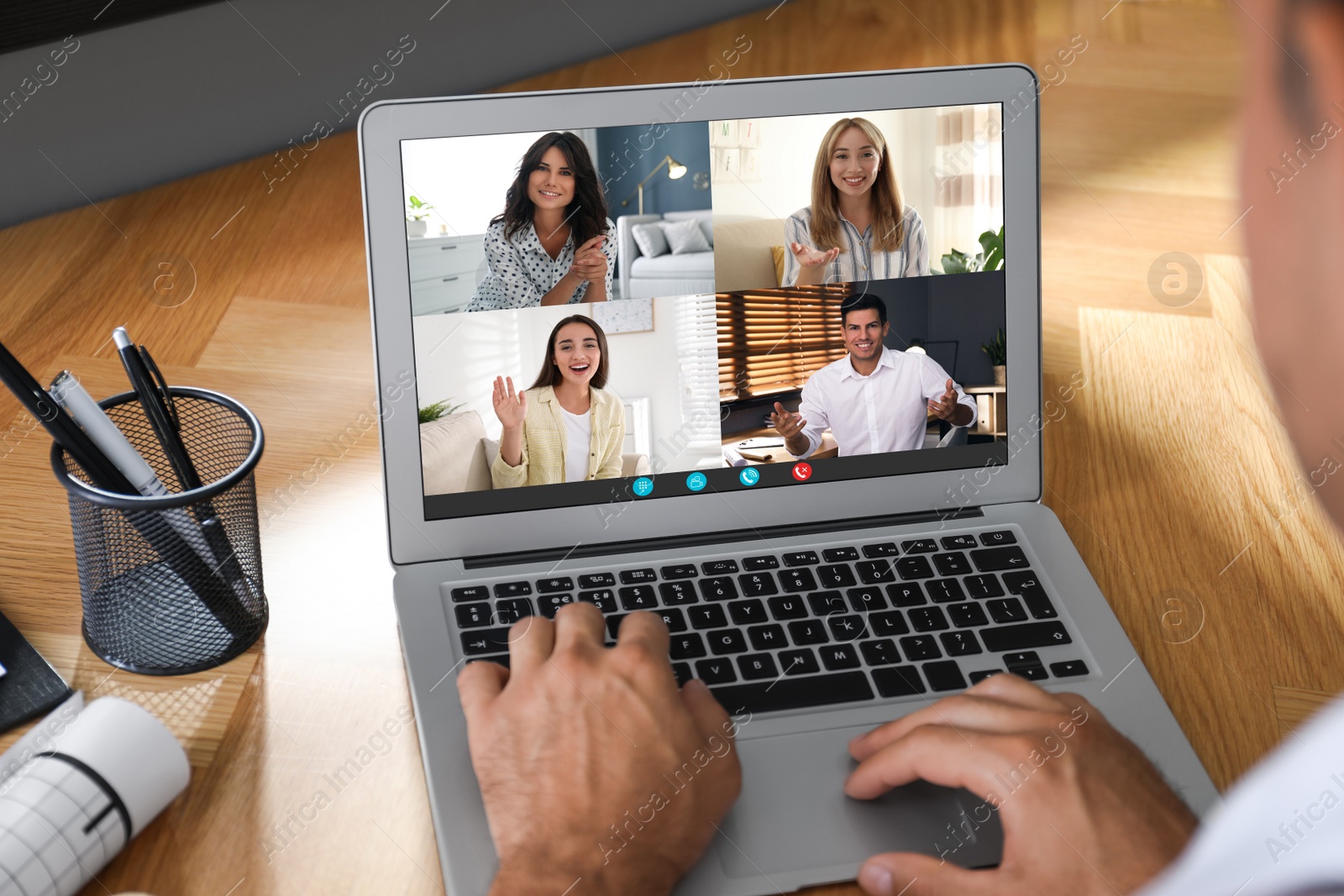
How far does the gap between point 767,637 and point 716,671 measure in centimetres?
4

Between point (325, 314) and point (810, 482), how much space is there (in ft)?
1.50

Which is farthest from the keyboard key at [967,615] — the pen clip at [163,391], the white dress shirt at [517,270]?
the pen clip at [163,391]

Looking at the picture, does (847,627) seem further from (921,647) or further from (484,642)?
(484,642)

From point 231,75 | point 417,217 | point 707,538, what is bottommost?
point 707,538

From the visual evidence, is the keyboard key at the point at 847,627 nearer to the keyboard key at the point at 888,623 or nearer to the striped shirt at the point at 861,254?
the keyboard key at the point at 888,623

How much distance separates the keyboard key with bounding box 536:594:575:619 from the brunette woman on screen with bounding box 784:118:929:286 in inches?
9.4

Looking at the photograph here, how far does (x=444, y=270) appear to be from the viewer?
637mm

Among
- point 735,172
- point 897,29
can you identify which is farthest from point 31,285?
point 897,29

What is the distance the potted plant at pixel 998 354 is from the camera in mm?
701

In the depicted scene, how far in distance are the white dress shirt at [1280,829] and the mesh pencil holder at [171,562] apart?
475mm

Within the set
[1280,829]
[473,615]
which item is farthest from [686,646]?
[1280,829]

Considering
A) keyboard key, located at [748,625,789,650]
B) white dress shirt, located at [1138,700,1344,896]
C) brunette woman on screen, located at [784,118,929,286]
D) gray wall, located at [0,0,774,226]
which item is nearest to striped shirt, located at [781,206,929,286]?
brunette woman on screen, located at [784,118,929,286]

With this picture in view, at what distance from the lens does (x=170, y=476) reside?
65 centimetres

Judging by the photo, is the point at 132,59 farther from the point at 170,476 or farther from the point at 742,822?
the point at 742,822
